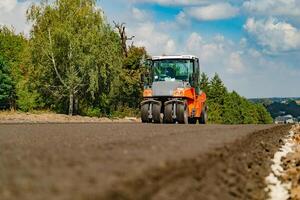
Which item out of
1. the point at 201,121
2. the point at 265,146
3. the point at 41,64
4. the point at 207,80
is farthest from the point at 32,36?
the point at 207,80

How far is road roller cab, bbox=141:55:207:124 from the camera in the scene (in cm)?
2988

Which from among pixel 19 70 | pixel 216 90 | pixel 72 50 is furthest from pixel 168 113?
pixel 216 90

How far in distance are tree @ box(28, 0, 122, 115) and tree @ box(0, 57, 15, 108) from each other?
20034 mm

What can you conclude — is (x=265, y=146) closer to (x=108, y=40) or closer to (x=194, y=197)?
(x=194, y=197)

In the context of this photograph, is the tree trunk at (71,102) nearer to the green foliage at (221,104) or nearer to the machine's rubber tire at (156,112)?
the machine's rubber tire at (156,112)

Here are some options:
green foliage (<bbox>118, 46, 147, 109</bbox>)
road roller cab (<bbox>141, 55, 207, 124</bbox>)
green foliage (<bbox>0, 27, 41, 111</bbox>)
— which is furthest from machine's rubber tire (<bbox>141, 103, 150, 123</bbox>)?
green foliage (<bbox>118, 46, 147, 109</bbox>)

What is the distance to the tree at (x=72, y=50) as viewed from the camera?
164 feet

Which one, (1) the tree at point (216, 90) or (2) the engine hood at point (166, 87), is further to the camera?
(1) the tree at point (216, 90)

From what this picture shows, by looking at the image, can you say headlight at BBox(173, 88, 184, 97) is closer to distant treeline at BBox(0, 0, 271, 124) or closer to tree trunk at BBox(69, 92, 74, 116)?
distant treeline at BBox(0, 0, 271, 124)

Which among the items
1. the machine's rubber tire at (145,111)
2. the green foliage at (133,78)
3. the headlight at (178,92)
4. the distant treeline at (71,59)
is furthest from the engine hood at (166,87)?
the green foliage at (133,78)

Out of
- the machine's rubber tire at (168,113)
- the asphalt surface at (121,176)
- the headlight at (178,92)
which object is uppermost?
the headlight at (178,92)

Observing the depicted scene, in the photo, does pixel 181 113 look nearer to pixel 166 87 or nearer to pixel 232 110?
pixel 166 87

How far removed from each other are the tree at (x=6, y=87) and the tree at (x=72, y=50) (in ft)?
65.7

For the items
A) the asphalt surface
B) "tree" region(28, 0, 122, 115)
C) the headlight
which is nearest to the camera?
the asphalt surface
